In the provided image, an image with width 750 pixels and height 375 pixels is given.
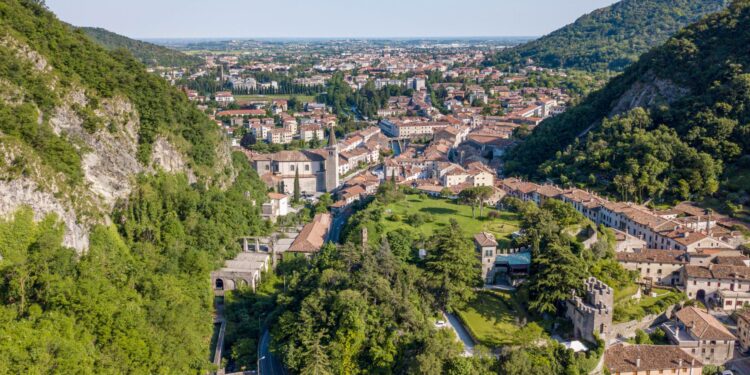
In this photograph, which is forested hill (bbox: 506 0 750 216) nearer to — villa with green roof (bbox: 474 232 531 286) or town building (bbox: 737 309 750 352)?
town building (bbox: 737 309 750 352)

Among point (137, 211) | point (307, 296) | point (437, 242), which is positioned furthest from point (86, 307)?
point (437, 242)

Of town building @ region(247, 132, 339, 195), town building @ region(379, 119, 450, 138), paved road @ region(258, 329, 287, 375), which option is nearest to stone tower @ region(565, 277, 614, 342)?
paved road @ region(258, 329, 287, 375)

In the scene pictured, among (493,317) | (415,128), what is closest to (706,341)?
(493,317)

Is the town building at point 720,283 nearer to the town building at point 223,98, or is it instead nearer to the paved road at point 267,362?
the paved road at point 267,362

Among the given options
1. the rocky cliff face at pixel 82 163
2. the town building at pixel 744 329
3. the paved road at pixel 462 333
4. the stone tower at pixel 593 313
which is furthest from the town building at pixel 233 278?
the town building at pixel 744 329

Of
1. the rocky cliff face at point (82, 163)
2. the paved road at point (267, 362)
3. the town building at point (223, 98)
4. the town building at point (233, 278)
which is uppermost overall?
the rocky cliff face at point (82, 163)

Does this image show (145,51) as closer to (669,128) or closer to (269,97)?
(269,97)
